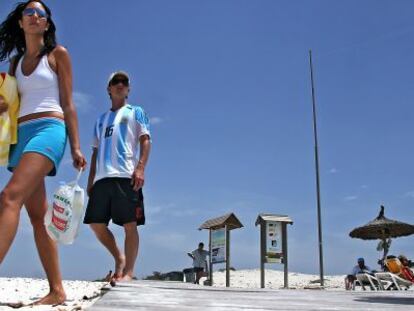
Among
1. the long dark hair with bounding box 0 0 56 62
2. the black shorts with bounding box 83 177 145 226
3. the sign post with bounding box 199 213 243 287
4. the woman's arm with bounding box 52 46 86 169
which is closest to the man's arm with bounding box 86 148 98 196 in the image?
the black shorts with bounding box 83 177 145 226

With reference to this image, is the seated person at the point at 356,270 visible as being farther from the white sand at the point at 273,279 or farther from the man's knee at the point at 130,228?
the man's knee at the point at 130,228

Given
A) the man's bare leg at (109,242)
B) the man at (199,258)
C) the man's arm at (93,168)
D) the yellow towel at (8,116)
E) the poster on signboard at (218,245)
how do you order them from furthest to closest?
the man at (199,258), the poster on signboard at (218,245), the man's arm at (93,168), the man's bare leg at (109,242), the yellow towel at (8,116)

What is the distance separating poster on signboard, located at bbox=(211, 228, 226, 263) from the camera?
16.3 metres

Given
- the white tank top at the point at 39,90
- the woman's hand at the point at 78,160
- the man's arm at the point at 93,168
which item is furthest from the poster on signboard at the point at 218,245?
the white tank top at the point at 39,90

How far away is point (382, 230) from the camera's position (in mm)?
22031

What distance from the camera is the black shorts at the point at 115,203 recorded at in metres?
5.07

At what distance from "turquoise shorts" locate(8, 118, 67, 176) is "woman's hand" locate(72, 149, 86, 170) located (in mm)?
89

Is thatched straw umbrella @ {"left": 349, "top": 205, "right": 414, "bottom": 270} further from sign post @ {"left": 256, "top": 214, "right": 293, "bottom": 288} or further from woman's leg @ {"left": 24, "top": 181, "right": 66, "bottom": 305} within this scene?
woman's leg @ {"left": 24, "top": 181, "right": 66, "bottom": 305}

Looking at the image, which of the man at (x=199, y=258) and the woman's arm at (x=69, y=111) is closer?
the woman's arm at (x=69, y=111)

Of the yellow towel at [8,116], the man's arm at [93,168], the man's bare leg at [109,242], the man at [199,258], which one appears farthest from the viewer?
the man at [199,258]

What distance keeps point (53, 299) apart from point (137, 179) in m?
1.57

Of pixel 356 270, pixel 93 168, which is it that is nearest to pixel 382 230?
pixel 356 270

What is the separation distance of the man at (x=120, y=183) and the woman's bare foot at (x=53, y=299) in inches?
39.8

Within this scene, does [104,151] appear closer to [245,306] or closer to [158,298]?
[158,298]
